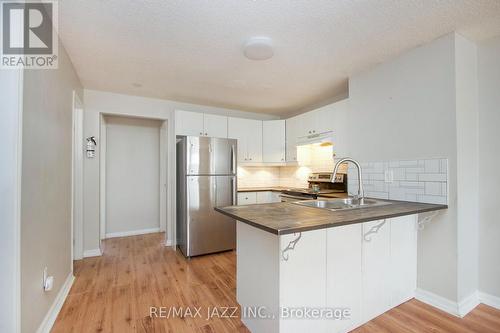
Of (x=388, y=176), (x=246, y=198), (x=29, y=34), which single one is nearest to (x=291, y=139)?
(x=246, y=198)

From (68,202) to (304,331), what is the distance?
8.09 feet

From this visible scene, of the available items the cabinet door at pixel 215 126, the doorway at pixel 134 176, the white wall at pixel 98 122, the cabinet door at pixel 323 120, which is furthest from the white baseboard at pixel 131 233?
the cabinet door at pixel 323 120

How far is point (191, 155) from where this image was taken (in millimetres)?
3244

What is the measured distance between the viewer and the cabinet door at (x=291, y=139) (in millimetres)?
3954

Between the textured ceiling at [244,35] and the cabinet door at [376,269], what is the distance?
1.55 meters

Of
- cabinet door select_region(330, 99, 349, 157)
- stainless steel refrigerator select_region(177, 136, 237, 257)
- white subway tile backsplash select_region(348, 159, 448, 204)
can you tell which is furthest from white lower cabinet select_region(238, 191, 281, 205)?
white subway tile backsplash select_region(348, 159, 448, 204)

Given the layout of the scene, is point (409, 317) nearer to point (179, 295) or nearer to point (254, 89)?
point (179, 295)

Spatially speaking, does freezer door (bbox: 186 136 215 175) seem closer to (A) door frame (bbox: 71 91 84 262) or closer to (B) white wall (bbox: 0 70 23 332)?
(A) door frame (bbox: 71 91 84 262)

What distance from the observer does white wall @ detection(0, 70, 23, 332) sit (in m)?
1.25

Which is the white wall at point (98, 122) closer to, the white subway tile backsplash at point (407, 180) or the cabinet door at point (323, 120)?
the cabinet door at point (323, 120)

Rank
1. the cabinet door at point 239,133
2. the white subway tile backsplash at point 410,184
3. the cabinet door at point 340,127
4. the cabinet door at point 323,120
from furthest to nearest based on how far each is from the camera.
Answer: the cabinet door at point 239,133 < the cabinet door at point 323,120 < the cabinet door at point 340,127 < the white subway tile backsplash at point 410,184

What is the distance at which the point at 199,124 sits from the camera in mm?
3631

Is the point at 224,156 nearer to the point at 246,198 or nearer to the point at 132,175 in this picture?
the point at 246,198

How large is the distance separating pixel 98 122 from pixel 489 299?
475cm
